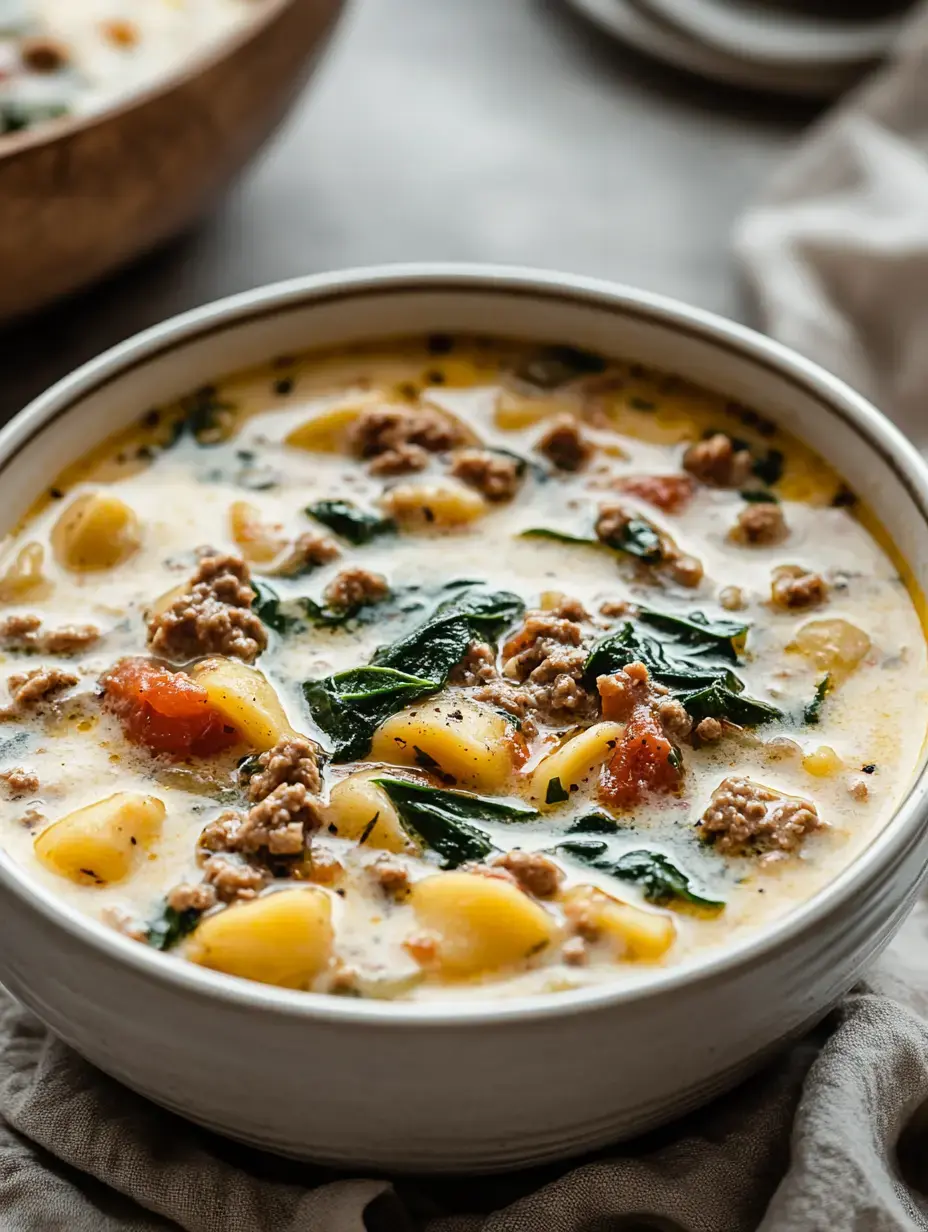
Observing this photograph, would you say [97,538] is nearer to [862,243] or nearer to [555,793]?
[555,793]

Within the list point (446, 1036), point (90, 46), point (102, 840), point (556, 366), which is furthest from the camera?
point (90, 46)

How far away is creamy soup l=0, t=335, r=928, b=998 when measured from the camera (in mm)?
2891

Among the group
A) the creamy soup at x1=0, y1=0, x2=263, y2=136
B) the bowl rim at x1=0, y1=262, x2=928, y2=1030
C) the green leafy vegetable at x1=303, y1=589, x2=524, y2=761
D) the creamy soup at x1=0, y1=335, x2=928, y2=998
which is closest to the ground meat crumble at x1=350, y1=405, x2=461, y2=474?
the creamy soup at x1=0, y1=335, x2=928, y2=998

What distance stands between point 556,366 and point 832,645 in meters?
1.19

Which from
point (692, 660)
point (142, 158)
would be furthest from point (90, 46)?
point (692, 660)

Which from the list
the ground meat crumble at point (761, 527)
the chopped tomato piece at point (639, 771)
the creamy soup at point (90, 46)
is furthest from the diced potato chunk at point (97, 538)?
the creamy soup at point (90, 46)

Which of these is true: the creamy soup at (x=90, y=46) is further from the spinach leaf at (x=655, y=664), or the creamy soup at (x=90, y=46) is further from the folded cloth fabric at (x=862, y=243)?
the spinach leaf at (x=655, y=664)

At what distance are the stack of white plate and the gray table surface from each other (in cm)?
12

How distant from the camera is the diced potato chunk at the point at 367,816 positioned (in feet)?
9.85

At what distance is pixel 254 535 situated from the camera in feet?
12.1

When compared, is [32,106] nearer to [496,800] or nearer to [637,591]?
[637,591]

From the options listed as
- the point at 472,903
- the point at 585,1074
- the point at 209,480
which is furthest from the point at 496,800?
the point at 209,480

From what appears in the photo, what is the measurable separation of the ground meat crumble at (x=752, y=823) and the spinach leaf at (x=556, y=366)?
148cm

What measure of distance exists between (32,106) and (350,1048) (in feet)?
12.7
